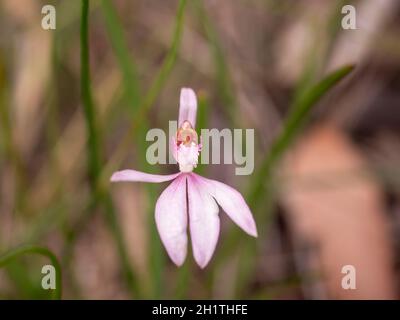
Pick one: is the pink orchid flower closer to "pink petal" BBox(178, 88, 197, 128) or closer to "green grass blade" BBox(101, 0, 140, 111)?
"pink petal" BBox(178, 88, 197, 128)

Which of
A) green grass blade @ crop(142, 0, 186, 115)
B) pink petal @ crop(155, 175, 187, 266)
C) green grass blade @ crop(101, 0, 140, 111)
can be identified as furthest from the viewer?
green grass blade @ crop(101, 0, 140, 111)

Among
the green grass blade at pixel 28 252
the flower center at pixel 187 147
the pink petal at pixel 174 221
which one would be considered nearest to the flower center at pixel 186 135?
the flower center at pixel 187 147

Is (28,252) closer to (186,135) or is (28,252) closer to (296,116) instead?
(186,135)

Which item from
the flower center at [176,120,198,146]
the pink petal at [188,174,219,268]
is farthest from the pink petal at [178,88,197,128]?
the pink petal at [188,174,219,268]

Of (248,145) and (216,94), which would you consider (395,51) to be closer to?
(216,94)

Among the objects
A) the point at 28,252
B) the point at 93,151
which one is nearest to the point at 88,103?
the point at 93,151

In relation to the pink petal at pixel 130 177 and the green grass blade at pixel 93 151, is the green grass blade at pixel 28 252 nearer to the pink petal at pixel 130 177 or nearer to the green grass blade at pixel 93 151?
the pink petal at pixel 130 177
